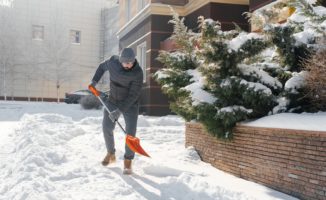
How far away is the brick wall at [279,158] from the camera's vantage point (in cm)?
433

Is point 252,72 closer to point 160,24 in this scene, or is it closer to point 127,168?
point 127,168

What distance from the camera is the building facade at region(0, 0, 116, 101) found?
37.9 meters

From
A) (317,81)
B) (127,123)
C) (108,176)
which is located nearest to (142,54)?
(127,123)

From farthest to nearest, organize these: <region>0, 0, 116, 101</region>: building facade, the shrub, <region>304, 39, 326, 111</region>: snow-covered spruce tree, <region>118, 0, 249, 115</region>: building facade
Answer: <region>0, 0, 116, 101</region>: building facade
the shrub
<region>118, 0, 249, 115</region>: building facade
<region>304, 39, 326, 111</region>: snow-covered spruce tree

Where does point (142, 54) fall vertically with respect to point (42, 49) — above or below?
below

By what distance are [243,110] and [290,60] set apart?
0.99 m

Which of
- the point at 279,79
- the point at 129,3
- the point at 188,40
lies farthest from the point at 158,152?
the point at 129,3

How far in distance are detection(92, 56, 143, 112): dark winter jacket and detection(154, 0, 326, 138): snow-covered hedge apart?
807 mm

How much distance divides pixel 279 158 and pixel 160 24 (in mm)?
14901

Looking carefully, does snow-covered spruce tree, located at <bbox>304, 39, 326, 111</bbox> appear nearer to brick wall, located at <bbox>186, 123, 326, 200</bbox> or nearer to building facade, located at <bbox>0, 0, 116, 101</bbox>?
brick wall, located at <bbox>186, 123, 326, 200</bbox>

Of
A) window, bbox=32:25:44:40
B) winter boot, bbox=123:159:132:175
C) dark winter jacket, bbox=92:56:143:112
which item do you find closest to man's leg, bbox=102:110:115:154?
dark winter jacket, bbox=92:56:143:112

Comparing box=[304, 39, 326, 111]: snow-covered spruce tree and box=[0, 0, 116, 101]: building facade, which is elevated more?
box=[0, 0, 116, 101]: building facade

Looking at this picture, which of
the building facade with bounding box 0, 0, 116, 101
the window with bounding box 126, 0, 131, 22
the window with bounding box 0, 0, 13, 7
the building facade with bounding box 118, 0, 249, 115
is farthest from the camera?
the window with bounding box 0, 0, 13, 7

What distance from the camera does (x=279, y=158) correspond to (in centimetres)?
489
